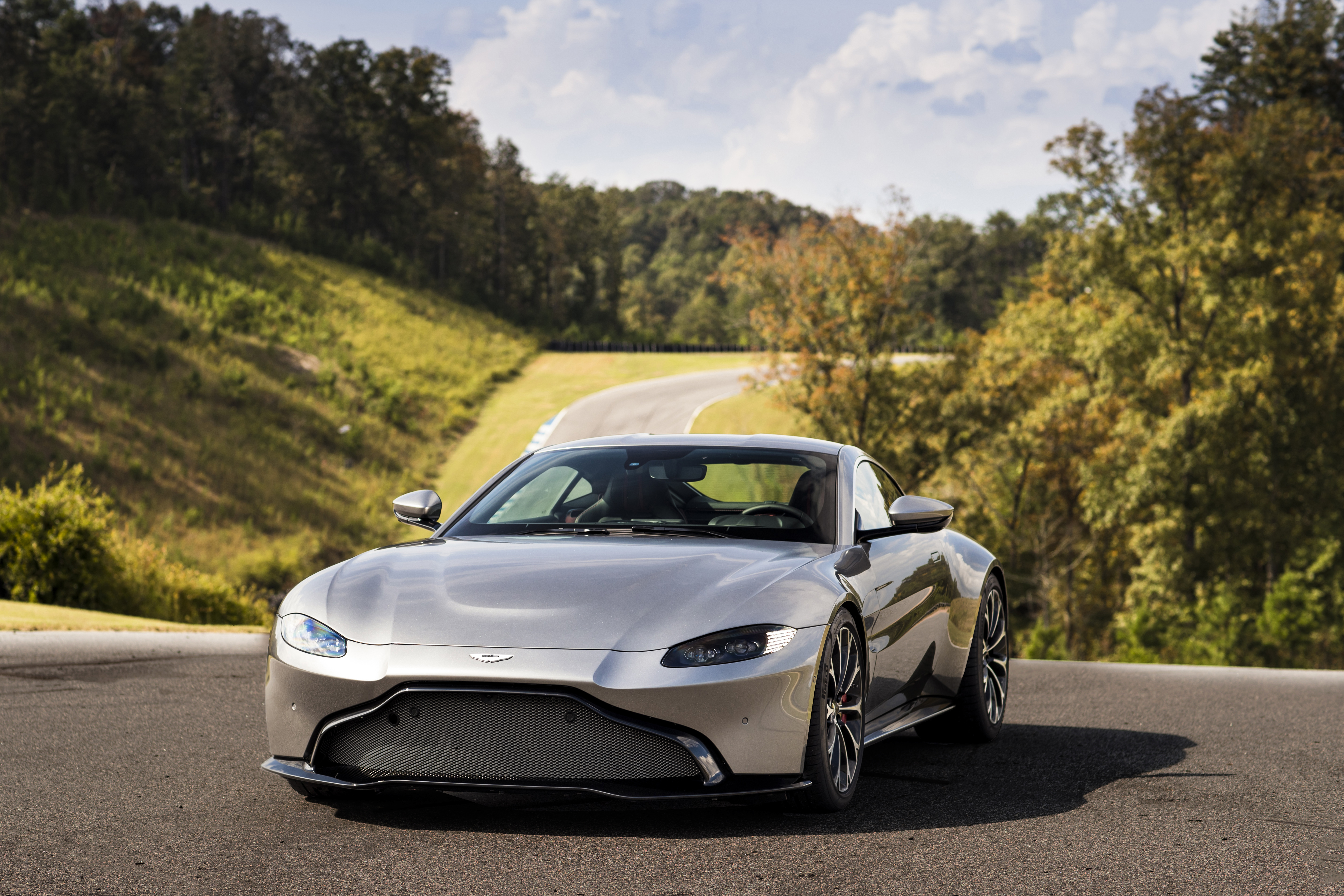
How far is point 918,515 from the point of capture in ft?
19.8

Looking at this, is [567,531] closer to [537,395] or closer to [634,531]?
[634,531]

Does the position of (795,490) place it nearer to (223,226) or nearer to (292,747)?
(292,747)

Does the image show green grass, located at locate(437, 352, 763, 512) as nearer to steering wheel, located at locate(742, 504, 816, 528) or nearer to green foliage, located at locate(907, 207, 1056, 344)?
green foliage, located at locate(907, 207, 1056, 344)

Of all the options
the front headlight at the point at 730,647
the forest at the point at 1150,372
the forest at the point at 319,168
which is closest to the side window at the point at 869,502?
the front headlight at the point at 730,647

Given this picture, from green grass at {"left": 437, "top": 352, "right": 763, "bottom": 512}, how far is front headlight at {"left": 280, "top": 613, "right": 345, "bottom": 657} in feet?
109

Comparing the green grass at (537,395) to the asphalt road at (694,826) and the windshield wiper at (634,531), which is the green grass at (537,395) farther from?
the windshield wiper at (634,531)

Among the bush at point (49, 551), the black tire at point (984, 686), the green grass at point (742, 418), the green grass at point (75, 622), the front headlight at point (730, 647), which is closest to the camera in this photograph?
the front headlight at point (730, 647)

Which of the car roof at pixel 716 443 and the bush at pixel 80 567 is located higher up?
the car roof at pixel 716 443

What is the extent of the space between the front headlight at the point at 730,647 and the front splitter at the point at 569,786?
0.41 meters

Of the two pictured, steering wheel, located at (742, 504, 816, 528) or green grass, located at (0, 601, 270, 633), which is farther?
green grass, located at (0, 601, 270, 633)

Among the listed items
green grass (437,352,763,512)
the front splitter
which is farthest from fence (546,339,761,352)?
the front splitter

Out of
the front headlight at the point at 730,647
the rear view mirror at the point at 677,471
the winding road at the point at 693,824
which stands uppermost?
the rear view mirror at the point at 677,471

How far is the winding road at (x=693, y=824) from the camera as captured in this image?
4.11 metres

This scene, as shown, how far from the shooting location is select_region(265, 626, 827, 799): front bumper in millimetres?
4406
